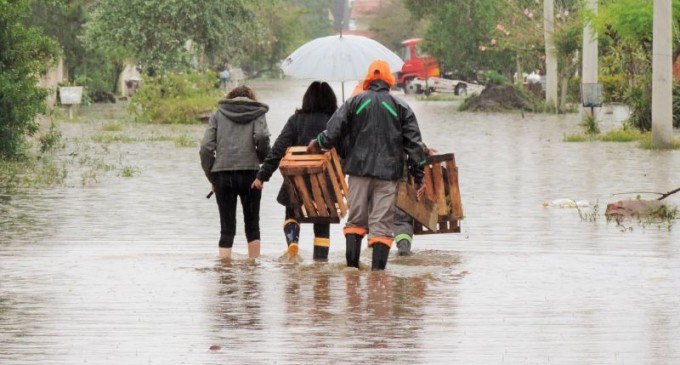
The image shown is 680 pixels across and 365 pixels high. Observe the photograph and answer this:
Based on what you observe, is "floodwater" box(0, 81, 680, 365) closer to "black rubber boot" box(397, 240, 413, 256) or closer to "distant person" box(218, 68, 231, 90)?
"black rubber boot" box(397, 240, 413, 256)

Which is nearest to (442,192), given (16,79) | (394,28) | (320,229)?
(320,229)

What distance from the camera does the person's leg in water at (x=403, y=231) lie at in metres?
13.2

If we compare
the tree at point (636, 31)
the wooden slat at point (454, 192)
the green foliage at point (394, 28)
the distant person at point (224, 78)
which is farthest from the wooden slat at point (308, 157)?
the green foliage at point (394, 28)

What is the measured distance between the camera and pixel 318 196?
1280 cm

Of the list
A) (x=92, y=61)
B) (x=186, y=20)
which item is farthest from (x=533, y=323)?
(x=92, y=61)

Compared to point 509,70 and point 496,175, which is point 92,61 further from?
point 496,175

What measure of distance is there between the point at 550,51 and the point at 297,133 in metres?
37.9

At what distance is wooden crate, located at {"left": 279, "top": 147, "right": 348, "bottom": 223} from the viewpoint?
41.5 ft

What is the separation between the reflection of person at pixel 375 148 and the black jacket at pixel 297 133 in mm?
635

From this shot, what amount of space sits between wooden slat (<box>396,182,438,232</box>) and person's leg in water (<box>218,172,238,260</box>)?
1436 millimetres

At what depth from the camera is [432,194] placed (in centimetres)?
1356

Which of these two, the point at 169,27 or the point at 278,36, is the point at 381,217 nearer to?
the point at 169,27

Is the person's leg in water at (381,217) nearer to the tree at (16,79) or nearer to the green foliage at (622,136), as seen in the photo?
the tree at (16,79)

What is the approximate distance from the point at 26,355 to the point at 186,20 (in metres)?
41.9
